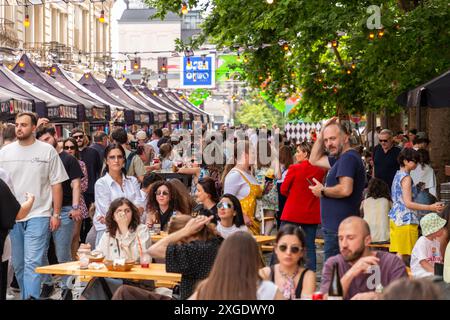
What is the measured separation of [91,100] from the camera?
27500 millimetres

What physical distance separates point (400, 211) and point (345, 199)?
9.50 ft

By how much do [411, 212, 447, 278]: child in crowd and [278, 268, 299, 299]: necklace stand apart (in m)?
2.19

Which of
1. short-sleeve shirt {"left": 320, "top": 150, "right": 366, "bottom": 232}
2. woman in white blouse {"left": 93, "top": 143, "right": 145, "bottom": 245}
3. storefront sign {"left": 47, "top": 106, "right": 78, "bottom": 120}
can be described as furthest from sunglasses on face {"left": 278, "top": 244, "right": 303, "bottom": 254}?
storefront sign {"left": 47, "top": 106, "right": 78, "bottom": 120}

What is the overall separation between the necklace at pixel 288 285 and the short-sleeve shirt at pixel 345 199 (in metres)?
2.80

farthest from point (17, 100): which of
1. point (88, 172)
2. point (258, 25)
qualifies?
point (258, 25)

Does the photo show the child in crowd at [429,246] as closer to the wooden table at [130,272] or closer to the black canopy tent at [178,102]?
the wooden table at [130,272]

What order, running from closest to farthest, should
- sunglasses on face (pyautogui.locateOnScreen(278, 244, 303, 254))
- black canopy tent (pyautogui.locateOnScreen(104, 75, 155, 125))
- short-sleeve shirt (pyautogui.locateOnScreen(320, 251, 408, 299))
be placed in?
1. short-sleeve shirt (pyautogui.locateOnScreen(320, 251, 408, 299))
2. sunglasses on face (pyautogui.locateOnScreen(278, 244, 303, 254))
3. black canopy tent (pyautogui.locateOnScreen(104, 75, 155, 125))

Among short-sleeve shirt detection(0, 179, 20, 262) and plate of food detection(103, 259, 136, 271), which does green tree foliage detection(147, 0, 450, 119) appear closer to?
plate of food detection(103, 259, 136, 271)

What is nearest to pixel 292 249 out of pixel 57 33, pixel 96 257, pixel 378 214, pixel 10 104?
pixel 96 257

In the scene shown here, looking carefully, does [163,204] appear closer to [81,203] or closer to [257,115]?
[81,203]

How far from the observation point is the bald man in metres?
7.54

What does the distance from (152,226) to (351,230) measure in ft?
17.0

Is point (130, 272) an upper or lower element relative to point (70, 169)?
lower
